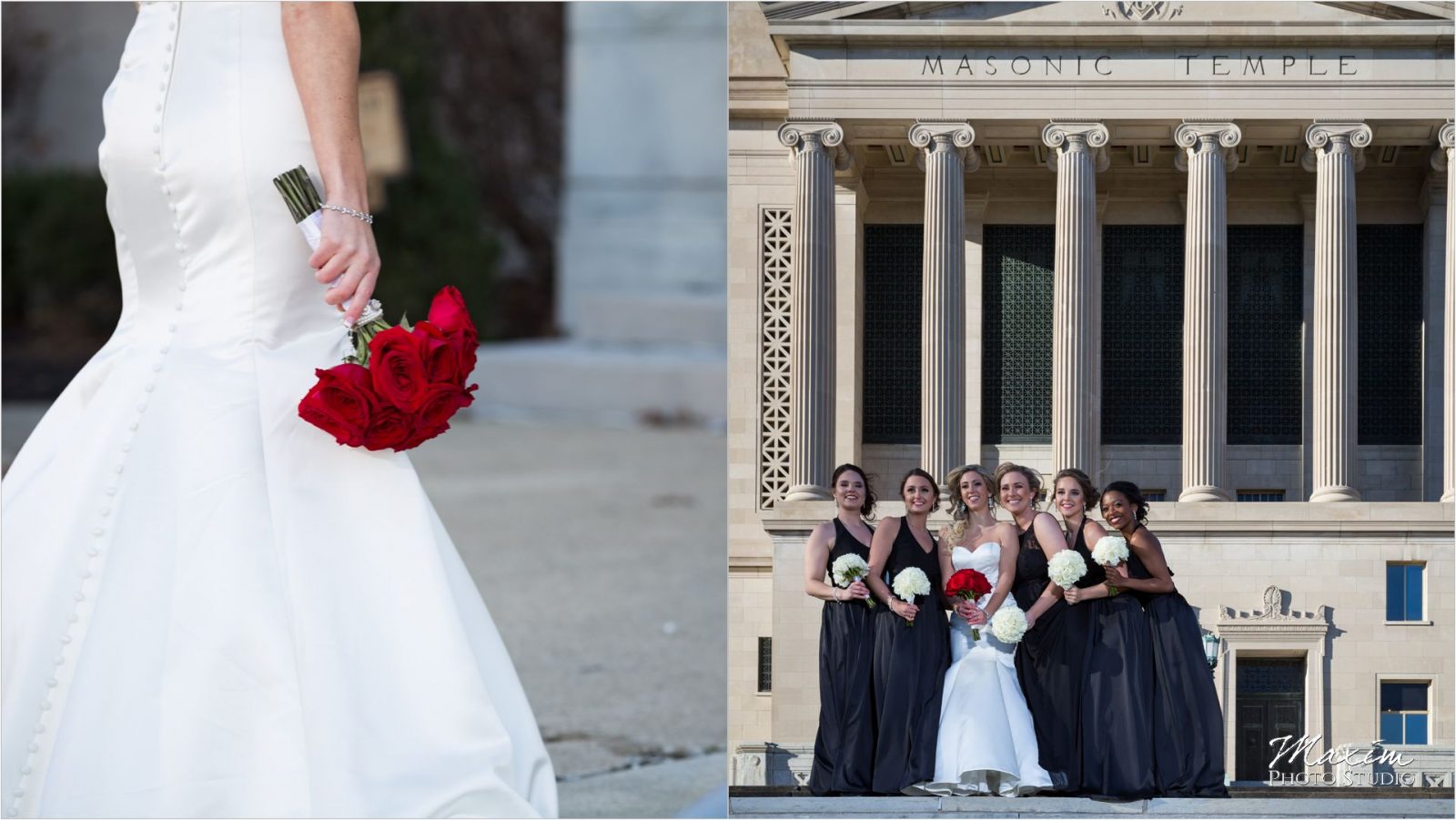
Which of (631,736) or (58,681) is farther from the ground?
(58,681)

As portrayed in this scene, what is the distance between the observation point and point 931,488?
12.8 ft

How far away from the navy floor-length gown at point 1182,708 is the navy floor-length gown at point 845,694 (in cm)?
62

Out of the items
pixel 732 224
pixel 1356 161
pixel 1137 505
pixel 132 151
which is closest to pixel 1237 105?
pixel 1356 161

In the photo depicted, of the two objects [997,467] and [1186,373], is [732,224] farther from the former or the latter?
[1186,373]

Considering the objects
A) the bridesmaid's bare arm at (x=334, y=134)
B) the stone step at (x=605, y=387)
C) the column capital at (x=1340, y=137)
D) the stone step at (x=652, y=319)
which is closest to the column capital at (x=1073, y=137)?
the column capital at (x=1340, y=137)

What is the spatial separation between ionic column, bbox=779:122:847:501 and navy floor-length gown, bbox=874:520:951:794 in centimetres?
26

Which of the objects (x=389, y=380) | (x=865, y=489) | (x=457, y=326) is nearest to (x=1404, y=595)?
(x=865, y=489)

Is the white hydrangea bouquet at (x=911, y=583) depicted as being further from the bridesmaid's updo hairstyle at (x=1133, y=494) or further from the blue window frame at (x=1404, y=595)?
the blue window frame at (x=1404, y=595)

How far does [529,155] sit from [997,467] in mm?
17918

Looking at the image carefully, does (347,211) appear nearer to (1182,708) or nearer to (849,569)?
(849,569)

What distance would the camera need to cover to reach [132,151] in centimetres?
331

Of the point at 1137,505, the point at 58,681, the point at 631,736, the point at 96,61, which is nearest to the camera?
the point at 58,681

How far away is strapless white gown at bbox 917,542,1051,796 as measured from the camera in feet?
12.8

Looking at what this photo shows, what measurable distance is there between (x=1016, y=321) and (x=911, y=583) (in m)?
0.68
